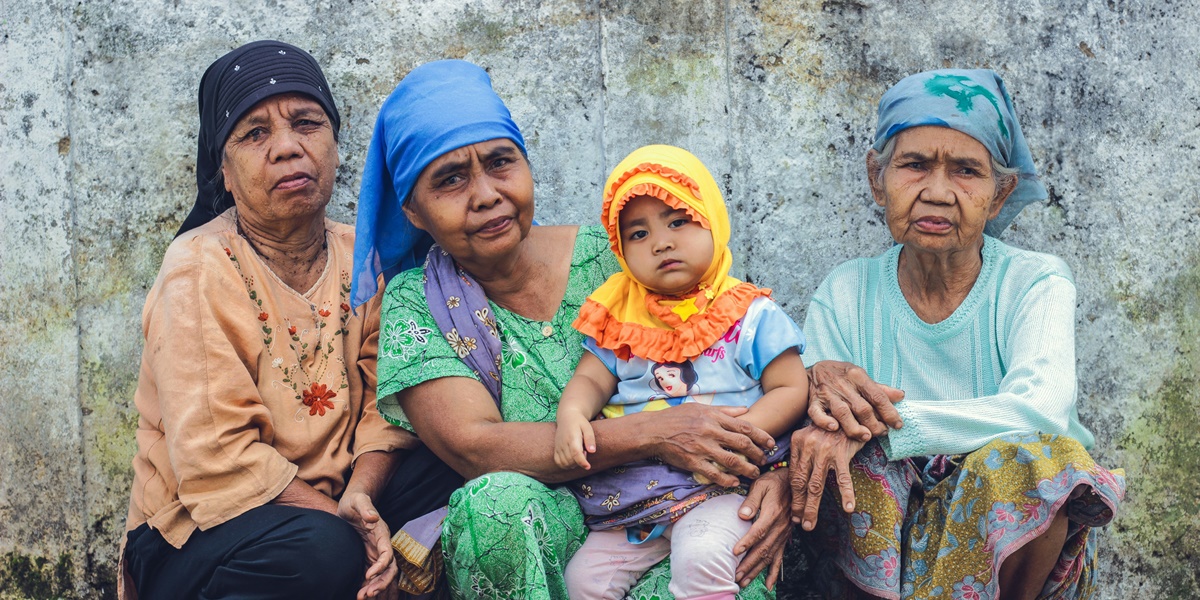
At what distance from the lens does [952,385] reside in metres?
3.48

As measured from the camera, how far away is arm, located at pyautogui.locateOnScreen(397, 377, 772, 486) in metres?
2.96

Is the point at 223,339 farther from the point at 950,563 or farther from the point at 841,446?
the point at 950,563

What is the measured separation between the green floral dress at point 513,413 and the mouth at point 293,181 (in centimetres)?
42

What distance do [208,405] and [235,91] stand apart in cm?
100

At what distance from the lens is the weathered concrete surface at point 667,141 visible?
3969 mm

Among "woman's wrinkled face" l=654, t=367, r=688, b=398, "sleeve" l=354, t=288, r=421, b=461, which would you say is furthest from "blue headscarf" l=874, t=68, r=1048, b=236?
"sleeve" l=354, t=288, r=421, b=461

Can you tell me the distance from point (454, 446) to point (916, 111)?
5.63 ft

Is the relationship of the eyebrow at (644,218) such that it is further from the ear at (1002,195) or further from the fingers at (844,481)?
the ear at (1002,195)

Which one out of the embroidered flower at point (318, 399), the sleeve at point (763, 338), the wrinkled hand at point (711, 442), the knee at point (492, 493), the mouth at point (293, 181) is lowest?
the knee at point (492, 493)

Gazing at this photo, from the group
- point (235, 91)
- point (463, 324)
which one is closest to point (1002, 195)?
point (463, 324)

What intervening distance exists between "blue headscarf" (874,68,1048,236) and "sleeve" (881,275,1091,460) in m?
0.49

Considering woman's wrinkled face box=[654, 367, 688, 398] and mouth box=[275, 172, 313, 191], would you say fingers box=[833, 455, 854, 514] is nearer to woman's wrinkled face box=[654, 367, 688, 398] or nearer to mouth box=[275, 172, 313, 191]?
woman's wrinkled face box=[654, 367, 688, 398]

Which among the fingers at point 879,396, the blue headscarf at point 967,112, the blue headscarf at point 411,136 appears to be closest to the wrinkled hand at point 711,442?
the fingers at point 879,396

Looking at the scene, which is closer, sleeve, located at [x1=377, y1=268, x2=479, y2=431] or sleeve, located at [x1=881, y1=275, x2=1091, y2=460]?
sleeve, located at [x1=881, y1=275, x2=1091, y2=460]
